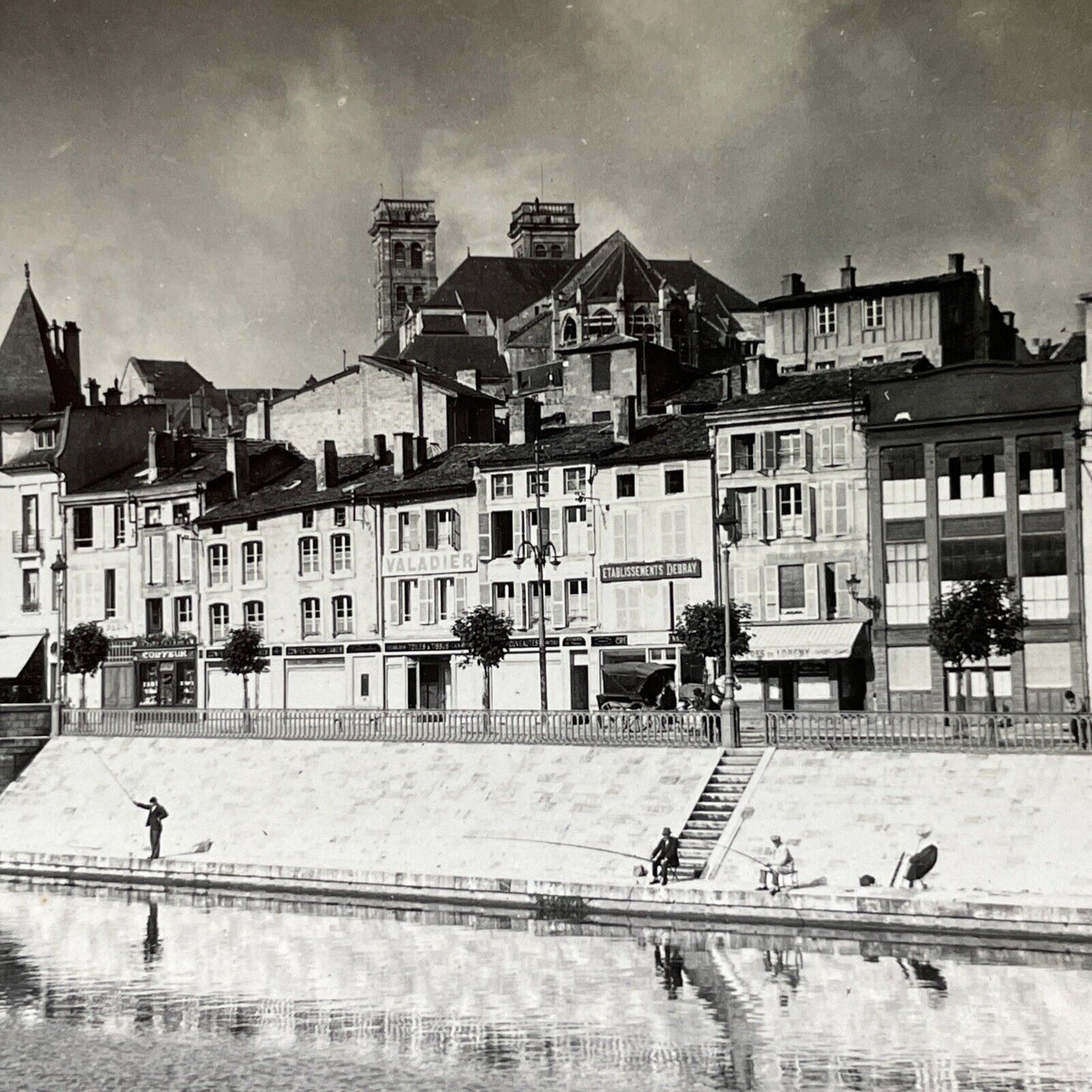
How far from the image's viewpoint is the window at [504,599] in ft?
190

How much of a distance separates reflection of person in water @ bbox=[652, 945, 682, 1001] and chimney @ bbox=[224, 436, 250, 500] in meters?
39.5

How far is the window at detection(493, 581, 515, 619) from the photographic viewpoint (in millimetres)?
57812

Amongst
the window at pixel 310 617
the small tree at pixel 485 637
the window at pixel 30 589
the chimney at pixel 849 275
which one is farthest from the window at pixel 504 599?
the window at pixel 30 589

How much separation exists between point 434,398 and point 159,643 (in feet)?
55.0

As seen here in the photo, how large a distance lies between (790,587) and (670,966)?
25.7 m

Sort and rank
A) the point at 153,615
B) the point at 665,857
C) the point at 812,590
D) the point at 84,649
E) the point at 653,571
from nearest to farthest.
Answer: the point at 665,857 < the point at 812,590 < the point at 653,571 < the point at 84,649 < the point at 153,615

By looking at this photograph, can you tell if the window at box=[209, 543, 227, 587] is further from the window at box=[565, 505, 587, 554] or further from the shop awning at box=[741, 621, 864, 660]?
the shop awning at box=[741, 621, 864, 660]

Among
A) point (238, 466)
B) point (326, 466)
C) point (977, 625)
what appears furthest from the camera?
point (238, 466)

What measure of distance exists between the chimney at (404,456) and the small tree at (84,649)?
40.4 feet

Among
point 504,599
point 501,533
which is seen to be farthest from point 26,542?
point 504,599

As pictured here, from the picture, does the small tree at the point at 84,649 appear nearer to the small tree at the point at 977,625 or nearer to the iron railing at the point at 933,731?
the small tree at the point at 977,625

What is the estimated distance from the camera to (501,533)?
58.2 metres

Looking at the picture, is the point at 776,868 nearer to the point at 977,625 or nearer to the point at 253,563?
the point at 977,625

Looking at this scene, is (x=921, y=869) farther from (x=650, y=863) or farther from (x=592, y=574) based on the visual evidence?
(x=592, y=574)
